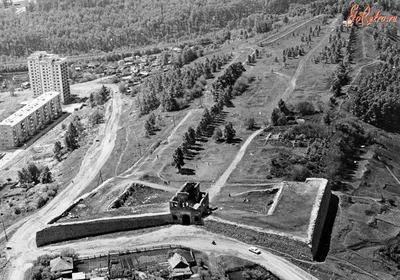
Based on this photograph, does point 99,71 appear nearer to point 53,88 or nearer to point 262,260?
point 53,88

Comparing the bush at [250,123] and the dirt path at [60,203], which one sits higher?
the bush at [250,123]

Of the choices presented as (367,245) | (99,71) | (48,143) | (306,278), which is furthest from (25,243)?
(99,71)

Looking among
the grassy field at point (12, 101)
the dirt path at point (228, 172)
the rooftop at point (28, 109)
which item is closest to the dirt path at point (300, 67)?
the dirt path at point (228, 172)

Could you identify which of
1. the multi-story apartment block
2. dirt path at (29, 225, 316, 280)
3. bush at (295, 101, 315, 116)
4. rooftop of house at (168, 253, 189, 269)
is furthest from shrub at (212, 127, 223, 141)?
the multi-story apartment block

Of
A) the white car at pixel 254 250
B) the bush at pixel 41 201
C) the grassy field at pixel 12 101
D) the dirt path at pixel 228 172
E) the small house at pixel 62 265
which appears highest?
the dirt path at pixel 228 172

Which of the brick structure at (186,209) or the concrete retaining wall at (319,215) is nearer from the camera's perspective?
the concrete retaining wall at (319,215)

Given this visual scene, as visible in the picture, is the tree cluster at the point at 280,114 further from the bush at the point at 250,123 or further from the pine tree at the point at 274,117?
the bush at the point at 250,123

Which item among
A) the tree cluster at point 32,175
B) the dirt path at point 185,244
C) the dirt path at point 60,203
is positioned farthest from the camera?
the tree cluster at point 32,175
